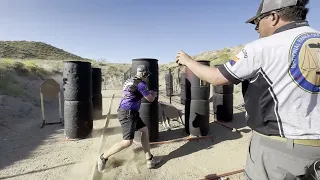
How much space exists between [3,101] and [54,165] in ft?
24.6

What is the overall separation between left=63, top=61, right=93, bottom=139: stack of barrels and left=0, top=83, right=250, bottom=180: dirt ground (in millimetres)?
396

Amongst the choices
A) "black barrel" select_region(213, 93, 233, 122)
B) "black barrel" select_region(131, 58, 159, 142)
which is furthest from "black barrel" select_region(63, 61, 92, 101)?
"black barrel" select_region(213, 93, 233, 122)

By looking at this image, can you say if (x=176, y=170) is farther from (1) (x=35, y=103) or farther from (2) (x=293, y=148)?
(1) (x=35, y=103)

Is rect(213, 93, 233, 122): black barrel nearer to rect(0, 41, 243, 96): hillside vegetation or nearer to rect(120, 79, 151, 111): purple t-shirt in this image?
rect(0, 41, 243, 96): hillside vegetation

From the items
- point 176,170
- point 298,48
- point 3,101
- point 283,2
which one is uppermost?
point 283,2

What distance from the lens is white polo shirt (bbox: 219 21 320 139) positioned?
1.60m

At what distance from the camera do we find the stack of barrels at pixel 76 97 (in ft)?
22.3

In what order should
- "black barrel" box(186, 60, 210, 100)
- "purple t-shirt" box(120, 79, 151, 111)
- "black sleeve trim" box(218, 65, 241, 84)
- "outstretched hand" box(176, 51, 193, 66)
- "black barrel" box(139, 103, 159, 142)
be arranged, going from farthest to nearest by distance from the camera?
"black barrel" box(186, 60, 210, 100) < "black barrel" box(139, 103, 159, 142) < "purple t-shirt" box(120, 79, 151, 111) < "outstretched hand" box(176, 51, 193, 66) < "black sleeve trim" box(218, 65, 241, 84)

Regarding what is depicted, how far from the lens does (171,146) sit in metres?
6.58

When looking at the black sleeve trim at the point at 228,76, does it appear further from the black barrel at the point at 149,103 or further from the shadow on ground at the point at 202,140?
the black barrel at the point at 149,103

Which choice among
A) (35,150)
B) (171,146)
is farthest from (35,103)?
(171,146)

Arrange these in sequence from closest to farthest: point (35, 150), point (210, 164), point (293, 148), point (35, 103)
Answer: point (293, 148)
point (210, 164)
point (35, 150)
point (35, 103)

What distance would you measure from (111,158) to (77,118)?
190 centimetres

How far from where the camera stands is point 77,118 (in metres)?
6.91
